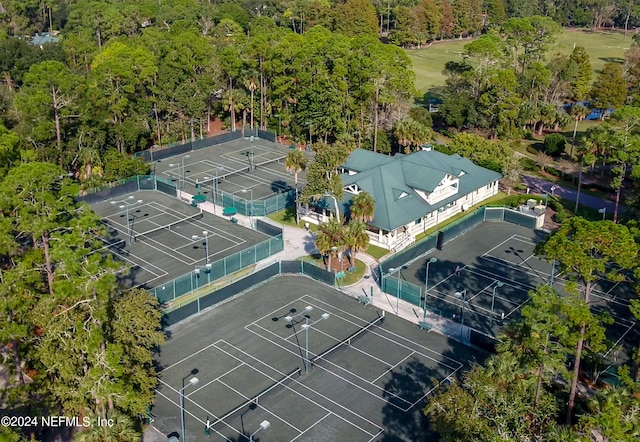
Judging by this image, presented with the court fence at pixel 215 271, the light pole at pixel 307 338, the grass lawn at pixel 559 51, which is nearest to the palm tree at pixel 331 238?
the court fence at pixel 215 271

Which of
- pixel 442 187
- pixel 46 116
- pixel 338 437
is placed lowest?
pixel 338 437

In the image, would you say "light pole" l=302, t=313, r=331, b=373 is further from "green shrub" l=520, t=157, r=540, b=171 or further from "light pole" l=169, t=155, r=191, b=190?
"green shrub" l=520, t=157, r=540, b=171

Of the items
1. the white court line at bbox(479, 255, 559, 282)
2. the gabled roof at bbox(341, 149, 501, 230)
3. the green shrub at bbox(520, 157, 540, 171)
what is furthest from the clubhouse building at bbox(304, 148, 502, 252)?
the green shrub at bbox(520, 157, 540, 171)

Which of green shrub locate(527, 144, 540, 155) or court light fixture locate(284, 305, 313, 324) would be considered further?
green shrub locate(527, 144, 540, 155)

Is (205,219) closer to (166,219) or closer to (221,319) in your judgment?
(166,219)

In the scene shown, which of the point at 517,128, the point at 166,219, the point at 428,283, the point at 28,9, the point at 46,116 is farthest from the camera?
the point at 28,9

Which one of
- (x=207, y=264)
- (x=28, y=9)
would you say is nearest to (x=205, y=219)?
(x=207, y=264)

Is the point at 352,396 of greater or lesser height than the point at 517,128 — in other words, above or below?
below

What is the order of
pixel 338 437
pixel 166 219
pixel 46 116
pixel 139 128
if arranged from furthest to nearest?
pixel 139 128 → pixel 46 116 → pixel 166 219 → pixel 338 437

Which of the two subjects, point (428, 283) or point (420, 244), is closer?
point (428, 283)
